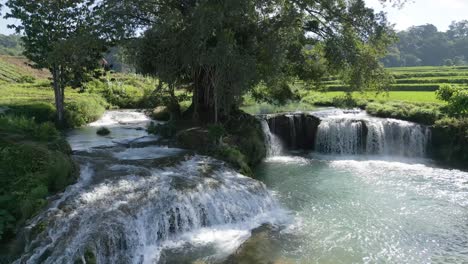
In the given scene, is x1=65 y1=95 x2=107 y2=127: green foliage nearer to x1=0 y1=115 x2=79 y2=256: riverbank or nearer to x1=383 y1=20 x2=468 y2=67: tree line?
x1=0 y1=115 x2=79 y2=256: riverbank

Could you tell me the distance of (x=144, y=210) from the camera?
11.3 meters

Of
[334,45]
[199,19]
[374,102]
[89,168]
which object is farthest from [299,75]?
[89,168]

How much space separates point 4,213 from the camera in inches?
382

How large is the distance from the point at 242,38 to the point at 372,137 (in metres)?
10.8

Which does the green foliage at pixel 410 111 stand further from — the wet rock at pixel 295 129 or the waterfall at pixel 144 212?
the waterfall at pixel 144 212

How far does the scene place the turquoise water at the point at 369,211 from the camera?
434 inches

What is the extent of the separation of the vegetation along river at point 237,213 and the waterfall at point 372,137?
10.5 feet

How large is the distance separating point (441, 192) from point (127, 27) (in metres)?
15.4

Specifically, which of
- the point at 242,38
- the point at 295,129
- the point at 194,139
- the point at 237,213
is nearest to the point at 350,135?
the point at 295,129

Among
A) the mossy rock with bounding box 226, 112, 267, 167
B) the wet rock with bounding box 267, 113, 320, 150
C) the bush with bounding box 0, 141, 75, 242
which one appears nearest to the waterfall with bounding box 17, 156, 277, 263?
the bush with bounding box 0, 141, 75, 242

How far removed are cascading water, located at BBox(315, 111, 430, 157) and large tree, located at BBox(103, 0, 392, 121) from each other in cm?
435

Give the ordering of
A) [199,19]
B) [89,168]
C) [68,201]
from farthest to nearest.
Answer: [199,19], [89,168], [68,201]

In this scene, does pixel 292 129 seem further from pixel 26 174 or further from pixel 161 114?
pixel 26 174

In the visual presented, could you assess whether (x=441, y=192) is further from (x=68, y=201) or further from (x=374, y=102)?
(x=374, y=102)
